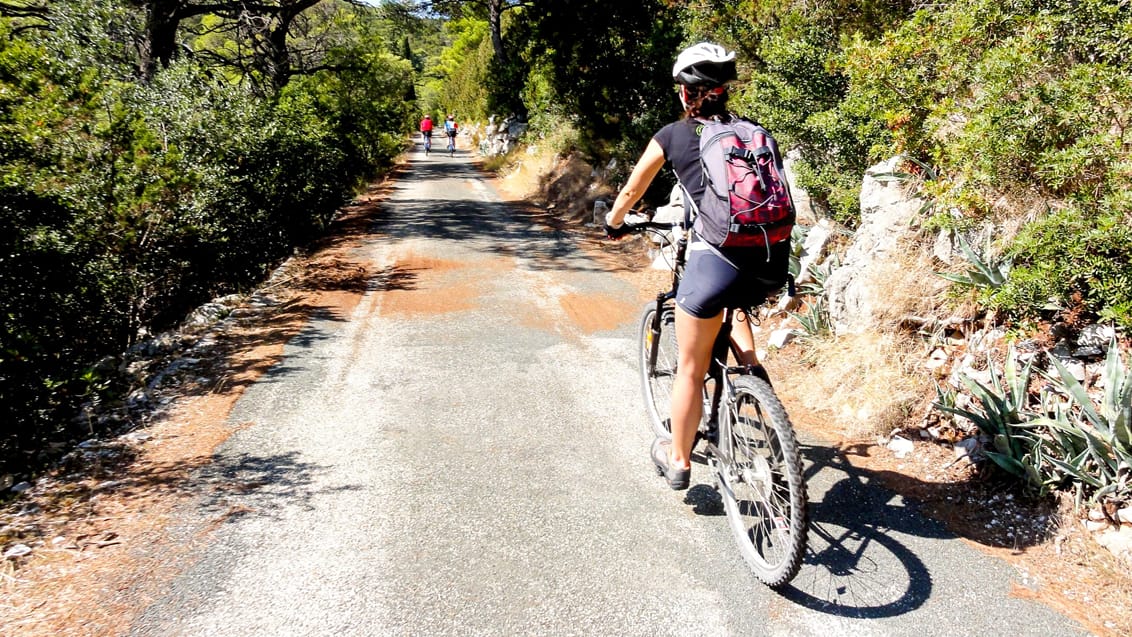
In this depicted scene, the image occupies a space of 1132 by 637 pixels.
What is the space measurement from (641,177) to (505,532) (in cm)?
186

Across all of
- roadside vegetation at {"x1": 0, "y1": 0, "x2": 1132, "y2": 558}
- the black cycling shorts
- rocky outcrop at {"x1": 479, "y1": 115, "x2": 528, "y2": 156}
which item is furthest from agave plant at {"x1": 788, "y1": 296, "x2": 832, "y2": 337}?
rocky outcrop at {"x1": 479, "y1": 115, "x2": 528, "y2": 156}

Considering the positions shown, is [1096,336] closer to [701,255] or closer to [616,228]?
[701,255]

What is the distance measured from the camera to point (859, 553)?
3166 mm

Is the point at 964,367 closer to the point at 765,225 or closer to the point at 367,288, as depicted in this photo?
the point at 765,225

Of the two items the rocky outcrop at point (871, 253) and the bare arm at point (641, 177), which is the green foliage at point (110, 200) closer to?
the bare arm at point (641, 177)

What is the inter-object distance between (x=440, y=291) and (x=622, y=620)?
19.9 ft

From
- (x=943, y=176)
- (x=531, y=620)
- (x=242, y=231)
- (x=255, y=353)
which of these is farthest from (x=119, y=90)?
(x=943, y=176)

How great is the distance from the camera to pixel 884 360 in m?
4.68

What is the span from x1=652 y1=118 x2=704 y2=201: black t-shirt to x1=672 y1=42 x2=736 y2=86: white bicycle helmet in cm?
17

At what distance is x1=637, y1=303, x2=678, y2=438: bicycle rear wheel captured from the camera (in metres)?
4.01

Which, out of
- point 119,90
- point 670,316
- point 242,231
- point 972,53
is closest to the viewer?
point 670,316

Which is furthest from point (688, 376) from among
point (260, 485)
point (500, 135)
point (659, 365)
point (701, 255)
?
point (500, 135)

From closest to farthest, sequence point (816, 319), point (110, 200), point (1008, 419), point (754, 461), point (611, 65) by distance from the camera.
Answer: point (754, 461)
point (1008, 419)
point (816, 319)
point (110, 200)
point (611, 65)

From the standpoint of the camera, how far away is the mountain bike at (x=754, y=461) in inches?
106
